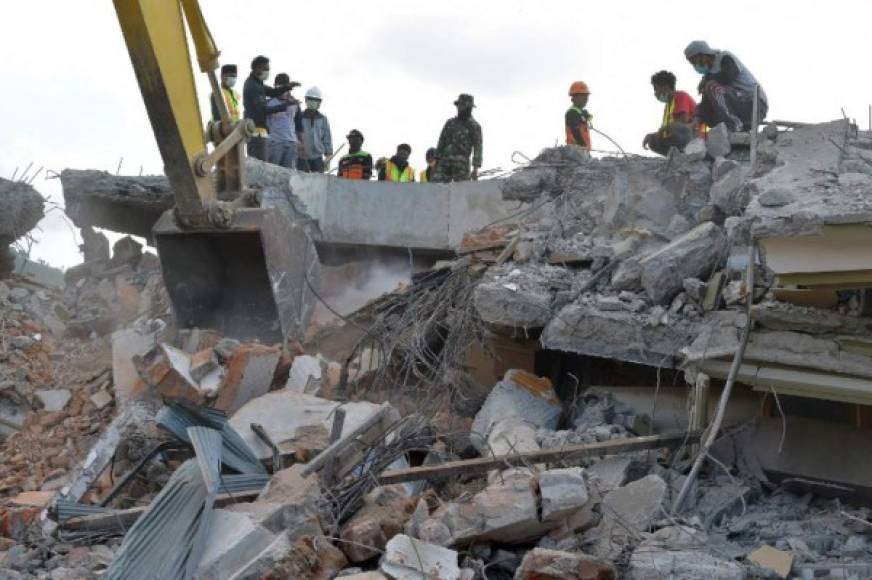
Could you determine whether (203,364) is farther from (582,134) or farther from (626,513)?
(582,134)

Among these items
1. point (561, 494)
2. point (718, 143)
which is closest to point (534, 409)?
point (561, 494)

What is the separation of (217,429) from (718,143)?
4.23 meters

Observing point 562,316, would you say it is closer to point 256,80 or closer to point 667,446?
point 667,446

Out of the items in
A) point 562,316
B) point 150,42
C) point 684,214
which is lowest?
point 562,316

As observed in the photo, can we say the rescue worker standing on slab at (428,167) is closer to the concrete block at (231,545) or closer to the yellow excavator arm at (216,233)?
the yellow excavator arm at (216,233)

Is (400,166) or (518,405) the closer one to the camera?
(518,405)

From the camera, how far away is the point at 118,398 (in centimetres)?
715

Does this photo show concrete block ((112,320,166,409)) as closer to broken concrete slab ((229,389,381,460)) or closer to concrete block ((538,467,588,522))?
broken concrete slab ((229,389,381,460))

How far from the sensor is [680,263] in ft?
20.0

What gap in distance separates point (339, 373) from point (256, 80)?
3517 millimetres

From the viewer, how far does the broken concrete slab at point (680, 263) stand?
6086mm

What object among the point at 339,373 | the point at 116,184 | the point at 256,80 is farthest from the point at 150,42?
the point at 116,184

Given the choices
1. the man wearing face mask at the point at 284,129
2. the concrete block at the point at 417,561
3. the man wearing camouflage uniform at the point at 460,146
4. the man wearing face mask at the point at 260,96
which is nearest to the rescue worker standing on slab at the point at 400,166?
the man wearing camouflage uniform at the point at 460,146

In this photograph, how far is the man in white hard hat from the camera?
11.2m
